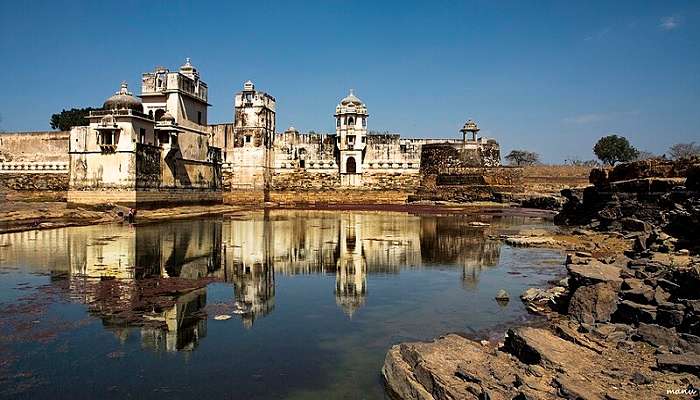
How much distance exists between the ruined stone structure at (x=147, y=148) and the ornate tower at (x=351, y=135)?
10.7m

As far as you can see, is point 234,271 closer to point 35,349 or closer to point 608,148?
point 35,349

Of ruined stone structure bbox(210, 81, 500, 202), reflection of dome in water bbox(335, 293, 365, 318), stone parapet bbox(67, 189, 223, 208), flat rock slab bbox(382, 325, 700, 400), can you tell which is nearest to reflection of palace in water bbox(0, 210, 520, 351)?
reflection of dome in water bbox(335, 293, 365, 318)

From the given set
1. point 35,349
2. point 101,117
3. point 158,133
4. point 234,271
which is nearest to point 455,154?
point 158,133

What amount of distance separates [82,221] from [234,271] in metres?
15.0

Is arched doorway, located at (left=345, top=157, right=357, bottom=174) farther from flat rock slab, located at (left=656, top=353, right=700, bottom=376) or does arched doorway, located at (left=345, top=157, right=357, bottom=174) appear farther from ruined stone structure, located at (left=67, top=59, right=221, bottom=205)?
flat rock slab, located at (left=656, top=353, right=700, bottom=376)

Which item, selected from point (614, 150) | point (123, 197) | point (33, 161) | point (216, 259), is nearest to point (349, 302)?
point (216, 259)

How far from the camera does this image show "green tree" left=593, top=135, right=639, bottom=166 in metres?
59.3

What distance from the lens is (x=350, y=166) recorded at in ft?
140

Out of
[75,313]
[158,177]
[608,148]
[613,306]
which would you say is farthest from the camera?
[608,148]

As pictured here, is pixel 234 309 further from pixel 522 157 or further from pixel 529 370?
pixel 522 157

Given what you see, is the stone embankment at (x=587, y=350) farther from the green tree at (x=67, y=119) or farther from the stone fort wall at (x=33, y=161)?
the green tree at (x=67, y=119)

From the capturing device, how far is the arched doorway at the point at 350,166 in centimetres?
4225

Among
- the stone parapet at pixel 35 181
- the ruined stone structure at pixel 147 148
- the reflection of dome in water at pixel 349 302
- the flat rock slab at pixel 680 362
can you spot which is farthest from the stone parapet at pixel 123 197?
the flat rock slab at pixel 680 362

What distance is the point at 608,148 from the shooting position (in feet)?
197
